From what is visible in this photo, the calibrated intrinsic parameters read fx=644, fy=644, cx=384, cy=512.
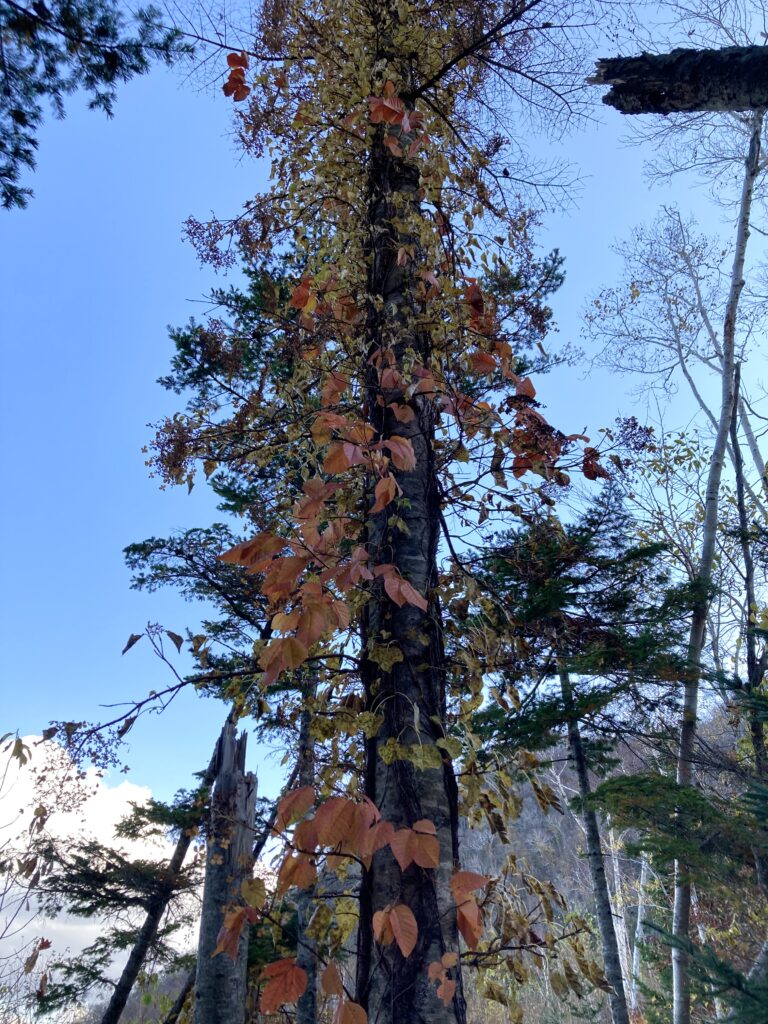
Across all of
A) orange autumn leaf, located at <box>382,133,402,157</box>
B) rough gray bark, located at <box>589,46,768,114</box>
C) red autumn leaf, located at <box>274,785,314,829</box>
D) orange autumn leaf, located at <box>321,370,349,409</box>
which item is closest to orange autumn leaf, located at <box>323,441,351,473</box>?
orange autumn leaf, located at <box>321,370,349,409</box>

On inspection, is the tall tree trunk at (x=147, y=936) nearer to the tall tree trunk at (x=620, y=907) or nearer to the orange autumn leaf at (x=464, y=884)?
the orange autumn leaf at (x=464, y=884)

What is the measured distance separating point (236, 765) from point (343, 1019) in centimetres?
464

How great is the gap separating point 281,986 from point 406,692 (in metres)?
0.66

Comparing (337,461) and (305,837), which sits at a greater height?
(337,461)

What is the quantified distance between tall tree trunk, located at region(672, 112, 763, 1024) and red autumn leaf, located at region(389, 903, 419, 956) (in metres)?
4.70

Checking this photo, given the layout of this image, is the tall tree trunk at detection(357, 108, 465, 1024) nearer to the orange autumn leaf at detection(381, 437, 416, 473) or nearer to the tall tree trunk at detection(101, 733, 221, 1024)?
the orange autumn leaf at detection(381, 437, 416, 473)

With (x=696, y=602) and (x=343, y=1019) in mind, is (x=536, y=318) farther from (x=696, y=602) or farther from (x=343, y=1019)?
(x=696, y=602)

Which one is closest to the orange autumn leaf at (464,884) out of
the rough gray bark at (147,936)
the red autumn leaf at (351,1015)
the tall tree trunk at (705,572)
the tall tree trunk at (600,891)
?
the red autumn leaf at (351,1015)

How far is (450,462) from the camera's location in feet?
7.13

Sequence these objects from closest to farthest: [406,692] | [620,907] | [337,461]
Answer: [337,461]
[406,692]
[620,907]

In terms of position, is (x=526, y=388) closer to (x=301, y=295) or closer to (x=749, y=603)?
(x=301, y=295)

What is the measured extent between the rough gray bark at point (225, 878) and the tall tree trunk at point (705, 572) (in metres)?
3.23

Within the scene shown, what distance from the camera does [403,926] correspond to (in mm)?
1199

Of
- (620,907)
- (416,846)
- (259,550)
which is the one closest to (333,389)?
Result: (259,550)
